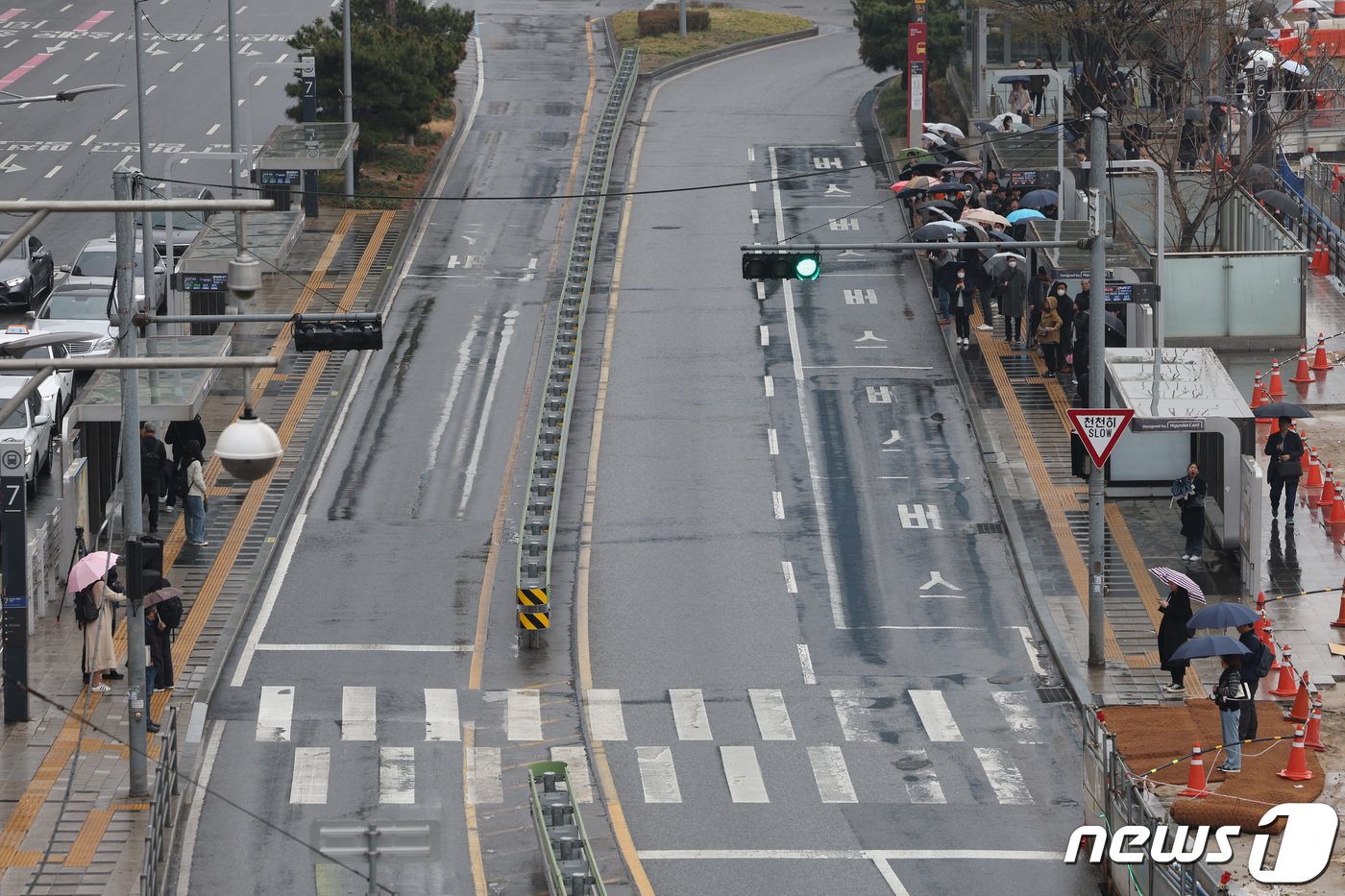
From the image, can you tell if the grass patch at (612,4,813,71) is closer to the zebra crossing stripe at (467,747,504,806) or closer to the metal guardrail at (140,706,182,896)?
the zebra crossing stripe at (467,747,504,806)

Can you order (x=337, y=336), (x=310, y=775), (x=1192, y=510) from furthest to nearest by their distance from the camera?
(x=1192, y=510) < (x=337, y=336) < (x=310, y=775)

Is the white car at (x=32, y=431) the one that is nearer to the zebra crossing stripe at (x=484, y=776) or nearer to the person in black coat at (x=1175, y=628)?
the zebra crossing stripe at (x=484, y=776)

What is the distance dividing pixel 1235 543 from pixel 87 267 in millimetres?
24748

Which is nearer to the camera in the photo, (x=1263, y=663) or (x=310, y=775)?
(x=1263, y=663)

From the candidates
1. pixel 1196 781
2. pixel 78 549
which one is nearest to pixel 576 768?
pixel 1196 781

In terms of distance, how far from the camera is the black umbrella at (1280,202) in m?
47.0

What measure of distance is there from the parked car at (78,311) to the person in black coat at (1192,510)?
65.9 ft

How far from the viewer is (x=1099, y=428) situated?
29016 mm

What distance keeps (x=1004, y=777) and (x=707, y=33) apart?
5338 cm

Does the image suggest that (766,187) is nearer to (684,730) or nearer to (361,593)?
(361,593)

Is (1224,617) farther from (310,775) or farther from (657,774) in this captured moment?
(310,775)

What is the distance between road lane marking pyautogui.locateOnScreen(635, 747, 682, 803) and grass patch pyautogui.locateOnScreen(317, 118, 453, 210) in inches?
1092

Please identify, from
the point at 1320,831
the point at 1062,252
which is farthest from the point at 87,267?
the point at 1320,831

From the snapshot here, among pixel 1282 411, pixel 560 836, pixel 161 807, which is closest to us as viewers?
pixel 560 836
